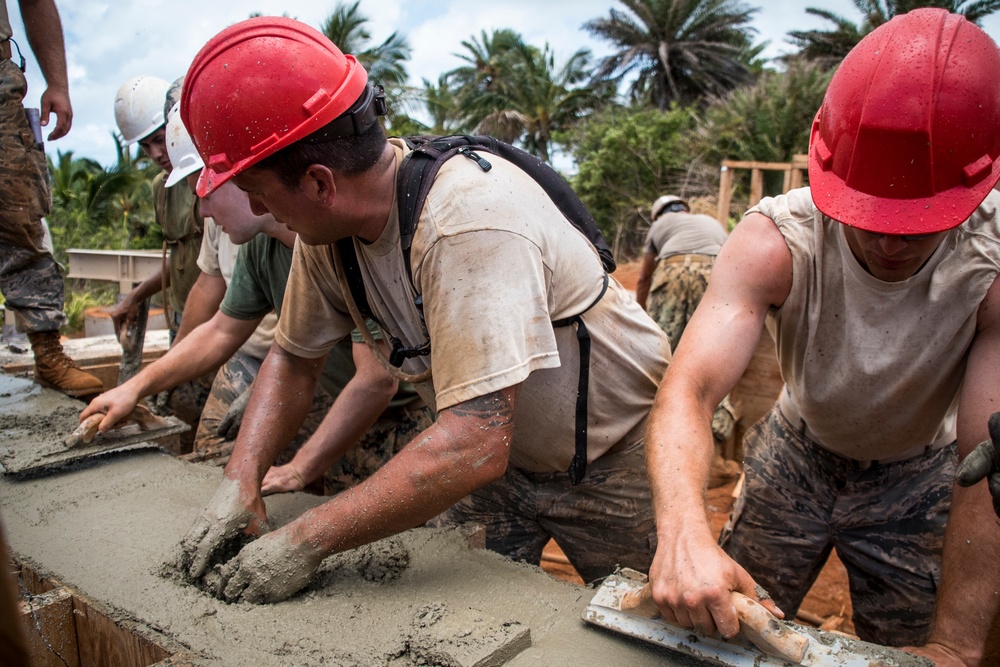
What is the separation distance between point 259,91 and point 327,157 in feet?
0.67

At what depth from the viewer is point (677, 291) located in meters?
6.15

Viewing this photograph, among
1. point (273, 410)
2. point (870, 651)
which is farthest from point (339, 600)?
point (870, 651)

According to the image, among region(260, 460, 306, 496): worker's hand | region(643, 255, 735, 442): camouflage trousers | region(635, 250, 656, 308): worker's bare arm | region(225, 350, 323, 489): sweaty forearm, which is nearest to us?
region(225, 350, 323, 489): sweaty forearm

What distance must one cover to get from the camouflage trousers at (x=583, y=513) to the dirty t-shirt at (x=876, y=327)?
0.60 meters

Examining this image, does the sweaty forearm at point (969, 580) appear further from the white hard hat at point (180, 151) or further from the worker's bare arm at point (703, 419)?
the white hard hat at point (180, 151)

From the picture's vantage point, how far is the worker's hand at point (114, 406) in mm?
2697

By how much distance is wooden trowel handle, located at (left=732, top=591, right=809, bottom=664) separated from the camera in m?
1.37

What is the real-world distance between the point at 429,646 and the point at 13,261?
3.17m

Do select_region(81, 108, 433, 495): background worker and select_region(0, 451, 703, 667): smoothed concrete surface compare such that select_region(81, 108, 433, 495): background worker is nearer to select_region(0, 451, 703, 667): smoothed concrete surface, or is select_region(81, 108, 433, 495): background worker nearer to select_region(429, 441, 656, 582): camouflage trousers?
select_region(0, 451, 703, 667): smoothed concrete surface

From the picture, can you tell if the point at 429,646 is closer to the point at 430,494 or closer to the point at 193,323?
the point at 430,494

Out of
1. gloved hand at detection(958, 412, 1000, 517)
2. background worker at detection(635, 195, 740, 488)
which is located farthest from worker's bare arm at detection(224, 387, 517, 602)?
background worker at detection(635, 195, 740, 488)

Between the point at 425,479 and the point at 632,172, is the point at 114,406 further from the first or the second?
the point at 632,172

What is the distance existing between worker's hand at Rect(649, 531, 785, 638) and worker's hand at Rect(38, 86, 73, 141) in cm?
368

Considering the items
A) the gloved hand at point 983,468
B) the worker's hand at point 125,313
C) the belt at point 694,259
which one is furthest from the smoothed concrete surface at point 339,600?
the belt at point 694,259
